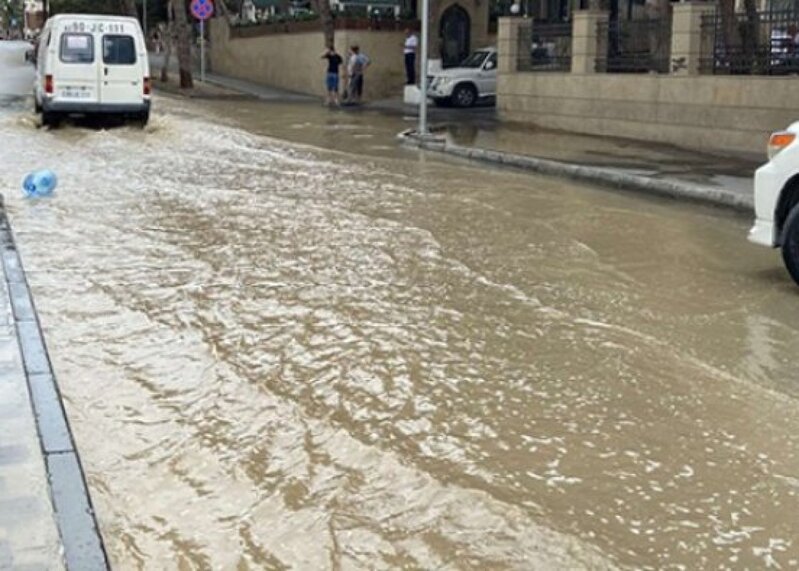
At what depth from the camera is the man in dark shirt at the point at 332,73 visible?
30562mm

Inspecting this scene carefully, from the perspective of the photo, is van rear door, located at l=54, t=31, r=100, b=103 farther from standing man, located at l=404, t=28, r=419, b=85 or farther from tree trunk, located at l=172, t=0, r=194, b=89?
tree trunk, located at l=172, t=0, r=194, b=89

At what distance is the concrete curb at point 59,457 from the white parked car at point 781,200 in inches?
209

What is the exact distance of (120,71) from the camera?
19984mm

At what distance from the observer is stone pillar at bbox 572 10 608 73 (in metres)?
21.9

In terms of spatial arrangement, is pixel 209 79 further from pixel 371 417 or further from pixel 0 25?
Result: pixel 0 25

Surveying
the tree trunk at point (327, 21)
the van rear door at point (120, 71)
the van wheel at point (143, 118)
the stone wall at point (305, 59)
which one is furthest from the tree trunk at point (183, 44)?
the van rear door at point (120, 71)

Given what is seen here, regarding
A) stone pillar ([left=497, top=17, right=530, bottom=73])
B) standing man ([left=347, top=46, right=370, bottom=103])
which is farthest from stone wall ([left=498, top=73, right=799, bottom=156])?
standing man ([left=347, top=46, right=370, bottom=103])

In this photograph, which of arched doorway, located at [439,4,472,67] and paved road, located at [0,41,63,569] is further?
arched doorway, located at [439,4,472,67]

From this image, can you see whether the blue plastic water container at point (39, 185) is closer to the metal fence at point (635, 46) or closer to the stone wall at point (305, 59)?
the metal fence at point (635, 46)

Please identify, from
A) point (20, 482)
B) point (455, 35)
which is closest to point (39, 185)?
point (20, 482)

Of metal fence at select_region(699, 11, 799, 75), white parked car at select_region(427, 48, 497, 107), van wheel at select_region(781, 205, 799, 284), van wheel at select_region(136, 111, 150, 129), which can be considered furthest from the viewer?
white parked car at select_region(427, 48, 497, 107)

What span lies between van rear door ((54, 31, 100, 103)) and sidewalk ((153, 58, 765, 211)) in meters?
5.98

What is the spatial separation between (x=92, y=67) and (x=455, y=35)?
19.6 metres

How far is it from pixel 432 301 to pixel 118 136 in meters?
13.1
